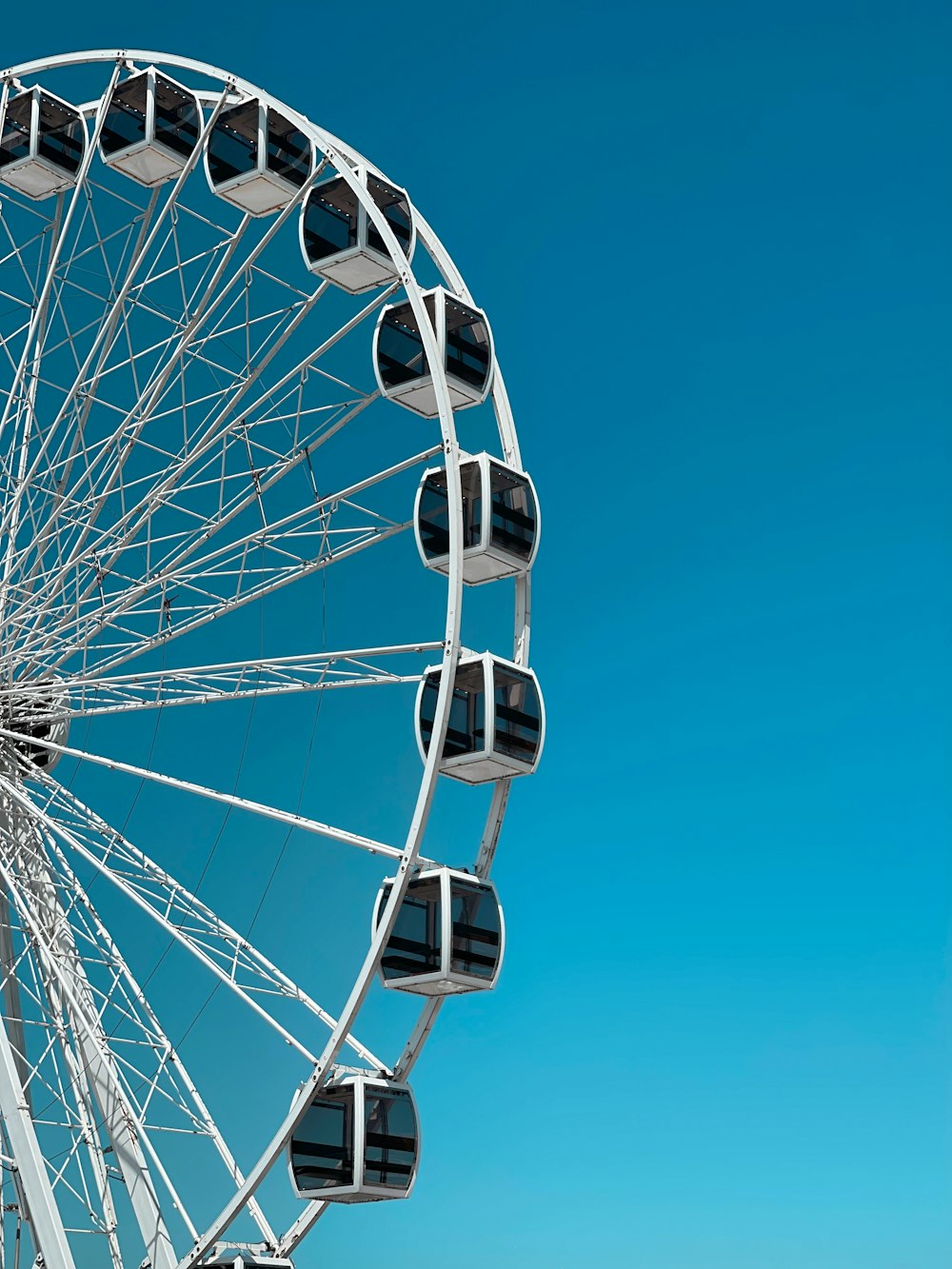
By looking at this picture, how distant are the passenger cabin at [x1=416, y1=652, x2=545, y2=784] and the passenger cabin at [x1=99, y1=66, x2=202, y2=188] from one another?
7732 mm

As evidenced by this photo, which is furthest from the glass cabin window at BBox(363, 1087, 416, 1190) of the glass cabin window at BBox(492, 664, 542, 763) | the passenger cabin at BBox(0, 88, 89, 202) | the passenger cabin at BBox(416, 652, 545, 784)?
the passenger cabin at BBox(0, 88, 89, 202)

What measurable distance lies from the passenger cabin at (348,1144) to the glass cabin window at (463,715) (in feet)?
10.5

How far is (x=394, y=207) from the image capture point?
1947 cm

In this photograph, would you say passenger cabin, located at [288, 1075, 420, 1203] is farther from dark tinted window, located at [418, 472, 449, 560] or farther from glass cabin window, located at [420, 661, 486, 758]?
dark tinted window, located at [418, 472, 449, 560]

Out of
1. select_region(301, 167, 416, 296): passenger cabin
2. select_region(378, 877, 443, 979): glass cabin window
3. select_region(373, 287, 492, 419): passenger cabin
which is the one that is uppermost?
select_region(301, 167, 416, 296): passenger cabin

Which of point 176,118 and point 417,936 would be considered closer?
point 417,936

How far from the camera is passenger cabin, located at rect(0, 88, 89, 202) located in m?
20.9

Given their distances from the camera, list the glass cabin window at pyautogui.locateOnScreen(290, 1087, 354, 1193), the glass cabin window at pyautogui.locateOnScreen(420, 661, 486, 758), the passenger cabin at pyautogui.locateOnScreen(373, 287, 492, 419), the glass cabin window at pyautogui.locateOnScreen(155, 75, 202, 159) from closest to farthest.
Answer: the glass cabin window at pyautogui.locateOnScreen(290, 1087, 354, 1193) < the glass cabin window at pyautogui.locateOnScreen(420, 661, 486, 758) < the passenger cabin at pyautogui.locateOnScreen(373, 287, 492, 419) < the glass cabin window at pyautogui.locateOnScreen(155, 75, 202, 159)

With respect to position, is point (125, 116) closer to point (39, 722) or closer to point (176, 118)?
point (176, 118)

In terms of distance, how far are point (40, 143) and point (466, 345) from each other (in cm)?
637

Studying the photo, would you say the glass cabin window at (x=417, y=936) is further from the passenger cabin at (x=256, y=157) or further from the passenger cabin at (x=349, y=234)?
the passenger cabin at (x=256, y=157)

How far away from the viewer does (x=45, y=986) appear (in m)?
19.4

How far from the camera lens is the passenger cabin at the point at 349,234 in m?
18.8

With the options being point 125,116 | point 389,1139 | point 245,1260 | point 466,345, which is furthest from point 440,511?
point 245,1260
